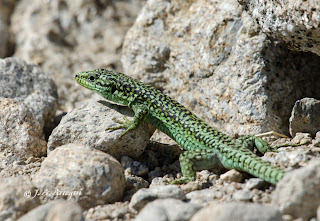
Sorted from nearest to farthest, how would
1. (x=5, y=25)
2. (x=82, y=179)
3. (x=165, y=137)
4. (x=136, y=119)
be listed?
(x=82, y=179) < (x=136, y=119) < (x=165, y=137) < (x=5, y=25)

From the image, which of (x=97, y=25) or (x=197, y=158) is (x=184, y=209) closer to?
(x=197, y=158)

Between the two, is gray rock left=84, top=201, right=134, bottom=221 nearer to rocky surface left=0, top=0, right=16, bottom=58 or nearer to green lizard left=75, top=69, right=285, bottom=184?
green lizard left=75, top=69, right=285, bottom=184

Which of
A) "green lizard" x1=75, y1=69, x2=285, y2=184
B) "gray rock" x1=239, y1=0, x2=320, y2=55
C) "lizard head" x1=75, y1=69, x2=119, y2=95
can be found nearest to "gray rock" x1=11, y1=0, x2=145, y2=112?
"lizard head" x1=75, y1=69, x2=119, y2=95

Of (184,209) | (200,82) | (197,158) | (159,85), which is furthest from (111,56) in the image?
(184,209)

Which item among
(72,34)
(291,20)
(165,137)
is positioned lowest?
(165,137)

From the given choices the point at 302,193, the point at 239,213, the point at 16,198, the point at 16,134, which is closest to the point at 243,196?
the point at 302,193

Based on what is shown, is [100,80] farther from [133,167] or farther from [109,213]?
[109,213]

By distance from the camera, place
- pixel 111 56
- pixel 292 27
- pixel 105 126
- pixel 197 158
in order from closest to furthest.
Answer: pixel 292 27, pixel 197 158, pixel 105 126, pixel 111 56
